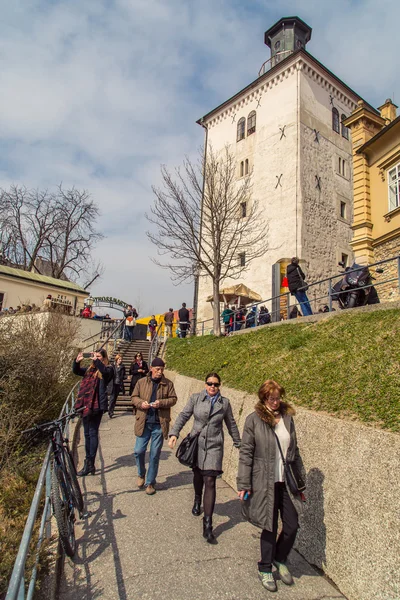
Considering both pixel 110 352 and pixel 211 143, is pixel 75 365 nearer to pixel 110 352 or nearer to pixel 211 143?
pixel 110 352

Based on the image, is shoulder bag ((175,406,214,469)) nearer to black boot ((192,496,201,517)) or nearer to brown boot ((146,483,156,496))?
black boot ((192,496,201,517))

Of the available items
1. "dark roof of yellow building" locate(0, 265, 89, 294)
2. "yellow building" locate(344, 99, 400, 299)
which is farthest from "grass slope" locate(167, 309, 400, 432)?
"dark roof of yellow building" locate(0, 265, 89, 294)

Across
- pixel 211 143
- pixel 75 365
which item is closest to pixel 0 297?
pixel 211 143

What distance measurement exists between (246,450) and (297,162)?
2478cm

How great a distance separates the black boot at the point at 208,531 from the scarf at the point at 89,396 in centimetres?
279

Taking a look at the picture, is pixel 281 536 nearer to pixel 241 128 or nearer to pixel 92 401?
pixel 92 401

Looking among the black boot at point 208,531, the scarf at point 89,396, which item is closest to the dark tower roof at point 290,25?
the scarf at point 89,396

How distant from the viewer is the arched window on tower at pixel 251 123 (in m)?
29.3

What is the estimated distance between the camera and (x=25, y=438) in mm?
8734

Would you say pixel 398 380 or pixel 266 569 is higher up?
pixel 398 380

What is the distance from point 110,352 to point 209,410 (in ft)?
49.0

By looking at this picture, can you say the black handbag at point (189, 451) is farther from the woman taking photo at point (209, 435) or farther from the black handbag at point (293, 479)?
the black handbag at point (293, 479)

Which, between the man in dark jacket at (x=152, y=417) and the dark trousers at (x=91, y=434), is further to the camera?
the dark trousers at (x=91, y=434)

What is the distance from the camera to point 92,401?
21.2ft
